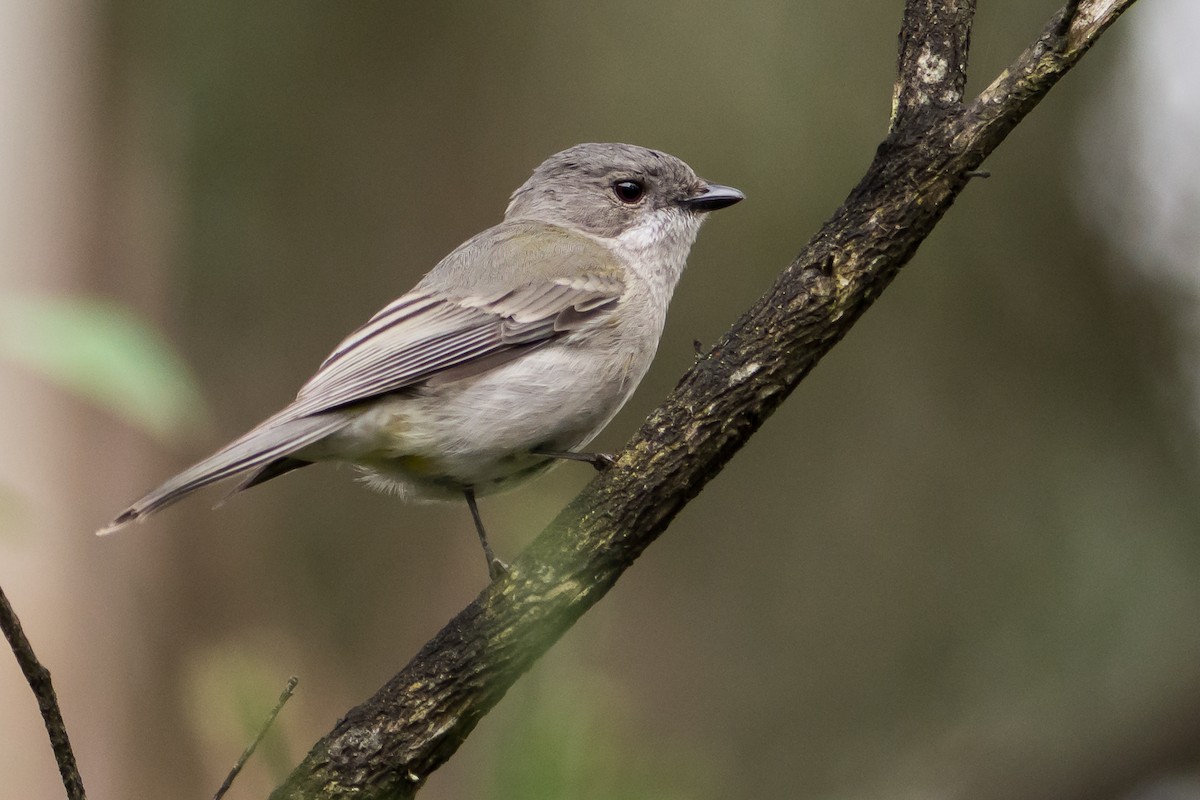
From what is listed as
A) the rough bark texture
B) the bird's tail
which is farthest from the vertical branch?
the bird's tail

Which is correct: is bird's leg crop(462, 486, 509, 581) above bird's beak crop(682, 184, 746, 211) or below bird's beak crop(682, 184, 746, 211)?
below

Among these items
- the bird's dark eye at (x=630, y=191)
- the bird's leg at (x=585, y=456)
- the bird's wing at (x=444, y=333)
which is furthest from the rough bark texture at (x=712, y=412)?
the bird's dark eye at (x=630, y=191)

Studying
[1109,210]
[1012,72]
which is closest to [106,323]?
[1012,72]

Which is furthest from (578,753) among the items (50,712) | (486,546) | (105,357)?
(486,546)

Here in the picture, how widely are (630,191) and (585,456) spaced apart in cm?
173

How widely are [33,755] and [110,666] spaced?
21.8 inches

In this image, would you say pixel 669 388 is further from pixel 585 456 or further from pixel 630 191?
pixel 585 456

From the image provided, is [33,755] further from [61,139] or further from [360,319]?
[61,139]

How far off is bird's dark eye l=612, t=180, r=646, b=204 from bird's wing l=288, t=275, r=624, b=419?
712 mm

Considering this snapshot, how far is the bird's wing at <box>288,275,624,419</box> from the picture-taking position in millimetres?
3797

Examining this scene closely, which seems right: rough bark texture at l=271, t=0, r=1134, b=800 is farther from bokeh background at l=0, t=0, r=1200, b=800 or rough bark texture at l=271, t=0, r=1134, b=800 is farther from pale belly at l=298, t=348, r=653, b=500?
bokeh background at l=0, t=0, r=1200, b=800

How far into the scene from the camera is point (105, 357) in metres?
1.52

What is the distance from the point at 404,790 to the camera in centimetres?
292

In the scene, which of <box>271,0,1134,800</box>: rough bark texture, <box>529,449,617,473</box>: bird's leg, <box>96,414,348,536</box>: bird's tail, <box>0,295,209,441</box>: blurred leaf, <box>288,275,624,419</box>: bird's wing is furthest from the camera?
<box>288,275,624,419</box>: bird's wing
